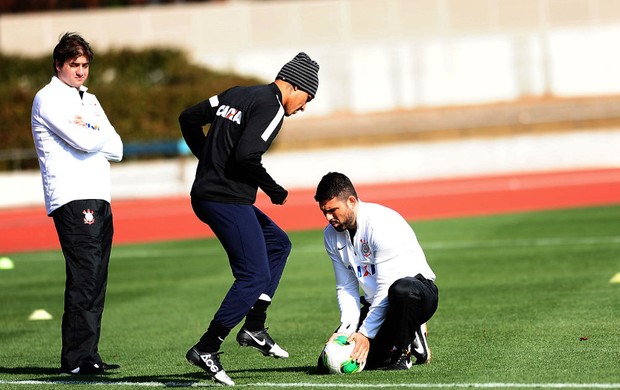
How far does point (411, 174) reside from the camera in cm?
2892

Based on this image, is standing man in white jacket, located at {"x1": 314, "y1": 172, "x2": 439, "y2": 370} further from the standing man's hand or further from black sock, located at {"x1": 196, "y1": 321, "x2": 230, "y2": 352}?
black sock, located at {"x1": 196, "y1": 321, "x2": 230, "y2": 352}

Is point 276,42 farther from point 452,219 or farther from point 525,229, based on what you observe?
point 525,229

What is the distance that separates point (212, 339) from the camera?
7277mm

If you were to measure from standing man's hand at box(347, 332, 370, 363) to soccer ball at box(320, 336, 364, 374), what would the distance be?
34mm

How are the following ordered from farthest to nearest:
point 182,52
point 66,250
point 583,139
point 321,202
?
point 182,52
point 583,139
point 66,250
point 321,202

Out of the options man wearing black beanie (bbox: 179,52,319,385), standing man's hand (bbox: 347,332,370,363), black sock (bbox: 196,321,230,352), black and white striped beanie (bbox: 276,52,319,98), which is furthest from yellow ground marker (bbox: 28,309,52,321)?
black and white striped beanie (bbox: 276,52,319,98)

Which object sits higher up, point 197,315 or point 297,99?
point 297,99

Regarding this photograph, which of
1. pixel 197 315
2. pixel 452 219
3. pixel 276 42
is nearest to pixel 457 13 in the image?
pixel 276 42

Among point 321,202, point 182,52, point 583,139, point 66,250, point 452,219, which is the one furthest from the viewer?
point 182,52

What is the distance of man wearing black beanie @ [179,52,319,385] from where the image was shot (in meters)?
7.25

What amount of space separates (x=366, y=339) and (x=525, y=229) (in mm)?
9999

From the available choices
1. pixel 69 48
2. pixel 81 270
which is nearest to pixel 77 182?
pixel 81 270

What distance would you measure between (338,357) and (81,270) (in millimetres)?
1973

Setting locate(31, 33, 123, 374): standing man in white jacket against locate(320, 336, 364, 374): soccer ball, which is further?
locate(31, 33, 123, 374): standing man in white jacket
